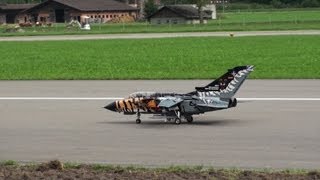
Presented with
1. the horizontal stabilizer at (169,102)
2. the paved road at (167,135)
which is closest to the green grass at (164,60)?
the paved road at (167,135)

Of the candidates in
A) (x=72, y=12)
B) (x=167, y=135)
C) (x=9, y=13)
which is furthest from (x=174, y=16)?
(x=167, y=135)

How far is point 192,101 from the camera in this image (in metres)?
15.5

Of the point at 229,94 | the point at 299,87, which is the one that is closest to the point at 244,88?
the point at 299,87

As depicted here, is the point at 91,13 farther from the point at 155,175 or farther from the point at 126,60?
the point at 155,175

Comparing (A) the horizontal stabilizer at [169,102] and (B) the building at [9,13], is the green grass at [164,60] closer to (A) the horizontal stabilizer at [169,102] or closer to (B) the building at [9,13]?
(A) the horizontal stabilizer at [169,102]

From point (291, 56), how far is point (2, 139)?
2122 cm

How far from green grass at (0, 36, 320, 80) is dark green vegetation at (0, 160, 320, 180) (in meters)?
13.9

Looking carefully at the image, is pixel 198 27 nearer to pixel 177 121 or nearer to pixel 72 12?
pixel 72 12

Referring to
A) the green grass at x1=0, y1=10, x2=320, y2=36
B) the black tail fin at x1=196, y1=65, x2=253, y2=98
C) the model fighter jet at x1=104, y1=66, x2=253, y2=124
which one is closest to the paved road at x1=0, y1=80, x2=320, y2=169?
the model fighter jet at x1=104, y1=66, x2=253, y2=124

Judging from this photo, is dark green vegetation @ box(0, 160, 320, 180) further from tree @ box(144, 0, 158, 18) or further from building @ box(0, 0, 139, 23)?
tree @ box(144, 0, 158, 18)

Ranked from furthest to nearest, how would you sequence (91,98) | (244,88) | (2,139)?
(244,88) < (91,98) < (2,139)

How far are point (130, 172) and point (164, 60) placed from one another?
2268 cm

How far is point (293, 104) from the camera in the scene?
18.3m

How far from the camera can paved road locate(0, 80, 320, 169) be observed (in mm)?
12273
